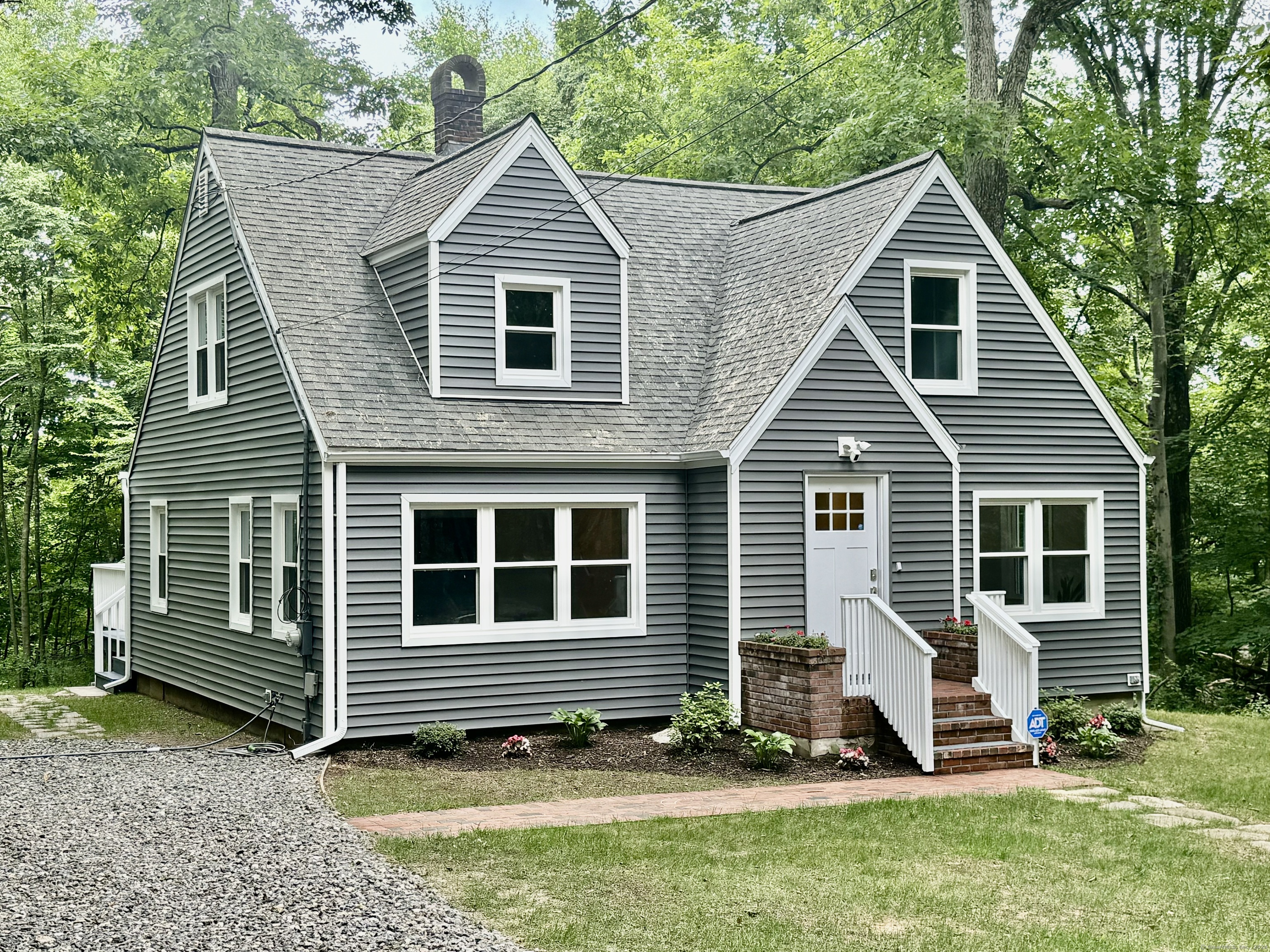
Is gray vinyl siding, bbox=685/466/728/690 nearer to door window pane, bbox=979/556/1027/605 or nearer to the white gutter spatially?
door window pane, bbox=979/556/1027/605

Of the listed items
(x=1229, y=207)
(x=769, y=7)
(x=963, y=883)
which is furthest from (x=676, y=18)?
(x=963, y=883)

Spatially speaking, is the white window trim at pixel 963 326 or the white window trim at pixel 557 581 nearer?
the white window trim at pixel 557 581

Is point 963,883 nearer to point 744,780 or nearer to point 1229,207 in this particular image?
point 744,780

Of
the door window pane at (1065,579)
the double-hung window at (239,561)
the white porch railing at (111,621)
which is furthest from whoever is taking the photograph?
the white porch railing at (111,621)

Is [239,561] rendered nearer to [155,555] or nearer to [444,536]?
[444,536]

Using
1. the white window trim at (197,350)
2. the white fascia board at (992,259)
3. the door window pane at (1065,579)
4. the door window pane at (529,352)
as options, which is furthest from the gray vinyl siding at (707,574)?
the white window trim at (197,350)

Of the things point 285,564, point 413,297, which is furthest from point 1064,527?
point 285,564

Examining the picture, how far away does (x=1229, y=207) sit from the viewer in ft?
74.3

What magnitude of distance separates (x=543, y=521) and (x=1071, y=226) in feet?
47.3

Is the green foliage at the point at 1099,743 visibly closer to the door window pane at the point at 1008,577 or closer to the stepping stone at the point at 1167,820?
the door window pane at the point at 1008,577

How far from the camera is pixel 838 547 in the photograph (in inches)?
566

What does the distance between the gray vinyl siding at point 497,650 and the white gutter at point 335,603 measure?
89mm

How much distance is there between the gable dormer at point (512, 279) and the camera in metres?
14.2

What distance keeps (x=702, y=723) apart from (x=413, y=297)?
558cm
